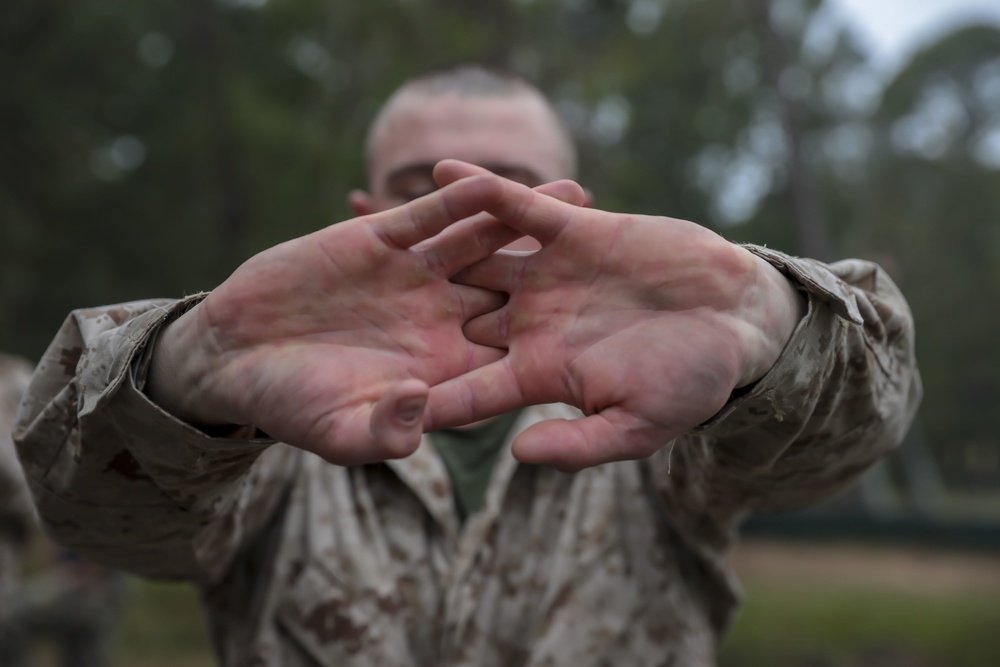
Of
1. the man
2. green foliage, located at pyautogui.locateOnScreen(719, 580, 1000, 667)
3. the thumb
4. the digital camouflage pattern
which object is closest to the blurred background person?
the digital camouflage pattern

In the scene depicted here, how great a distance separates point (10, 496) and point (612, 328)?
10.5 feet

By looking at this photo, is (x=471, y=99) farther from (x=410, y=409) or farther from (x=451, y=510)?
(x=410, y=409)

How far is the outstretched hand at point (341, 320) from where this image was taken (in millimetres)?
1352

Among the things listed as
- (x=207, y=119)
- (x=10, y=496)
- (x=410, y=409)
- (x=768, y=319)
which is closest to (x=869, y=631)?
(x=10, y=496)

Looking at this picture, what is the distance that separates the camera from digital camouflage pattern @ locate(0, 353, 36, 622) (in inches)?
150

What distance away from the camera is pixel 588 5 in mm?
10734

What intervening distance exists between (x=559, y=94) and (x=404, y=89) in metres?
10.0

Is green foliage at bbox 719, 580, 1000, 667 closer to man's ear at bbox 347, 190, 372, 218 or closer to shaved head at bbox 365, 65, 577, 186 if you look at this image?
shaved head at bbox 365, 65, 577, 186

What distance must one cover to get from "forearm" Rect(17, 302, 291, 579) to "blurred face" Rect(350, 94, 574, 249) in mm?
628

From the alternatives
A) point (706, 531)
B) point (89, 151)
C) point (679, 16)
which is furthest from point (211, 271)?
point (679, 16)

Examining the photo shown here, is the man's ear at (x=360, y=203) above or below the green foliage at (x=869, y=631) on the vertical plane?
above

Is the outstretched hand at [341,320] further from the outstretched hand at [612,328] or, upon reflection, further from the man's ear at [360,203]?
the man's ear at [360,203]

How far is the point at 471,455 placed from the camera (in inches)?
85.4

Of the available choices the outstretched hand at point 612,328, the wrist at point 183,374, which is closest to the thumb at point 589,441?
the outstretched hand at point 612,328
